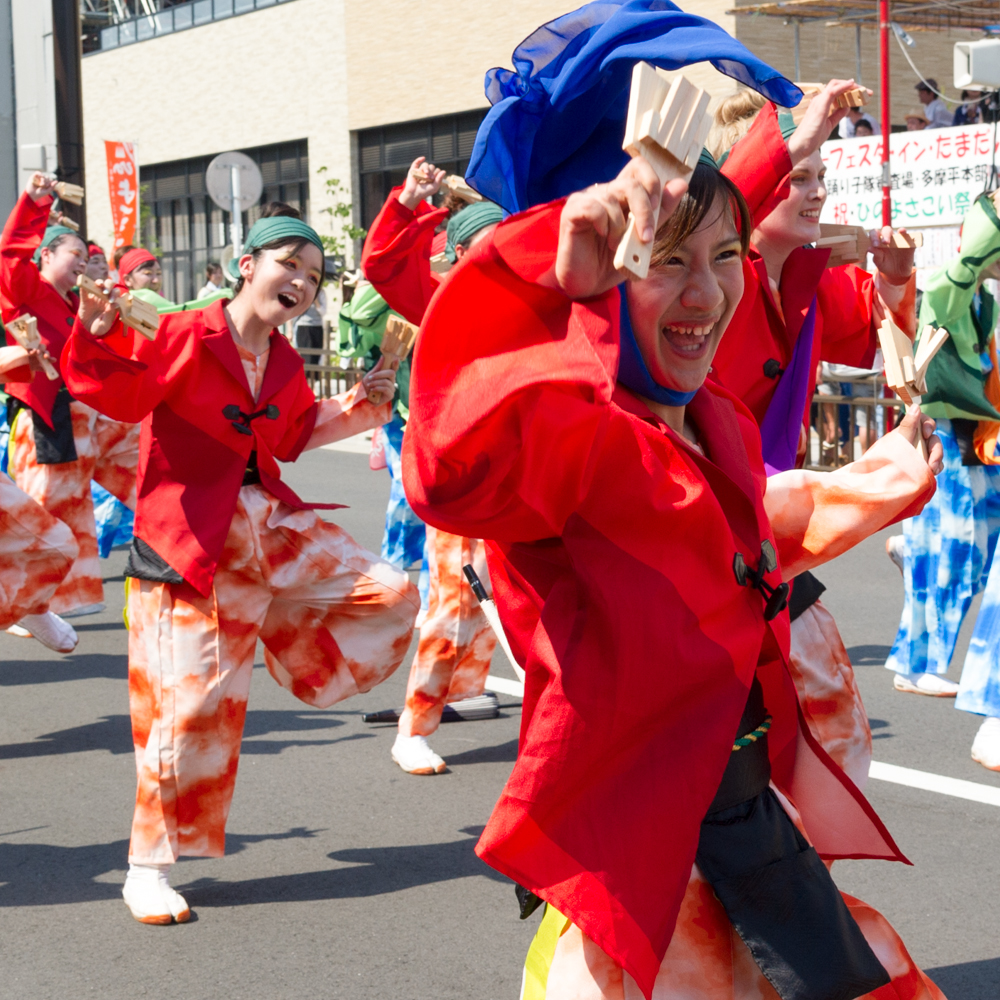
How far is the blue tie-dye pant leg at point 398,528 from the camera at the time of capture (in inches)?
346

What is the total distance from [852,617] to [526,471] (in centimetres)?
638

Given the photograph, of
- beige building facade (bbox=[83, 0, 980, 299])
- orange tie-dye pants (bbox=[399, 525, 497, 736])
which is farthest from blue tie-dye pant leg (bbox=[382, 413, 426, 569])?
beige building facade (bbox=[83, 0, 980, 299])

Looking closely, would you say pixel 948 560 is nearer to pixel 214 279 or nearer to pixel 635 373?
pixel 635 373

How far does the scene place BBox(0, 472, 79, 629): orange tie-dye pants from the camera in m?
5.65

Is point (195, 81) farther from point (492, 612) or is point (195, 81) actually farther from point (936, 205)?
point (492, 612)

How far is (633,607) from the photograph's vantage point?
1.92m

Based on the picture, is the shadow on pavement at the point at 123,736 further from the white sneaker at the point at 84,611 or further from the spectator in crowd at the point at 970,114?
the spectator in crowd at the point at 970,114

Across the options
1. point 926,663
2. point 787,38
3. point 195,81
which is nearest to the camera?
point 926,663

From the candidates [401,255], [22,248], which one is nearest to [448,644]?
[401,255]

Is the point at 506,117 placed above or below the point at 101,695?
above

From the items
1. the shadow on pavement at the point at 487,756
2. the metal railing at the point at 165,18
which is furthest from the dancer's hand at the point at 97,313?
the metal railing at the point at 165,18

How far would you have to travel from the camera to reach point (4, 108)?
1673 cm

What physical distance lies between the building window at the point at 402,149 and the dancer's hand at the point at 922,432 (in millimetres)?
23851

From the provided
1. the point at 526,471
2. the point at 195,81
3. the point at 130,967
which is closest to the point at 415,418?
the point at 526,471
